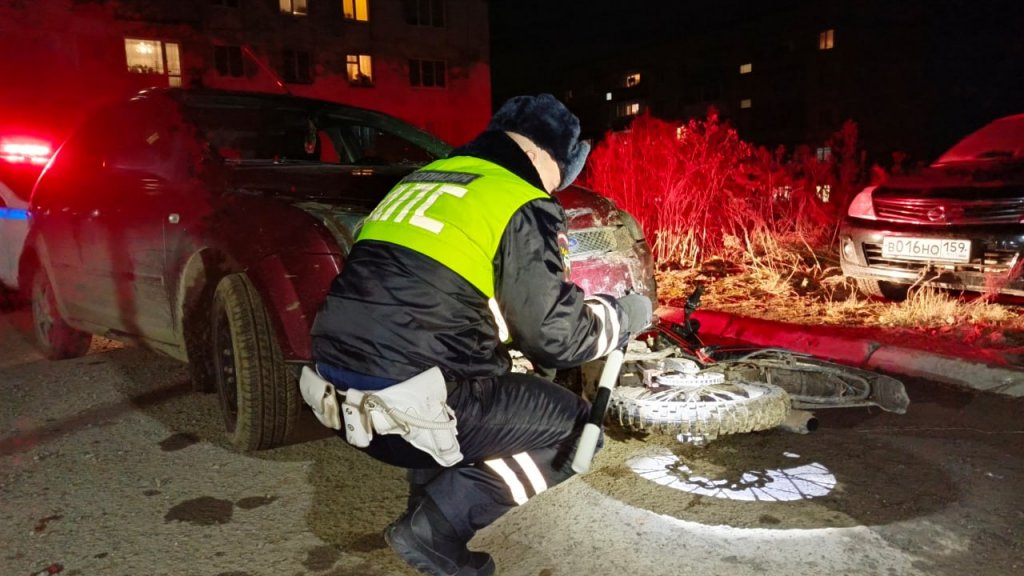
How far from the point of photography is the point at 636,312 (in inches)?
90.6

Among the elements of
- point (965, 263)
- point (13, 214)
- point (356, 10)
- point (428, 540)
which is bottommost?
point (428, 540)

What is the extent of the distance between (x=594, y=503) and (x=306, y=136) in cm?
296

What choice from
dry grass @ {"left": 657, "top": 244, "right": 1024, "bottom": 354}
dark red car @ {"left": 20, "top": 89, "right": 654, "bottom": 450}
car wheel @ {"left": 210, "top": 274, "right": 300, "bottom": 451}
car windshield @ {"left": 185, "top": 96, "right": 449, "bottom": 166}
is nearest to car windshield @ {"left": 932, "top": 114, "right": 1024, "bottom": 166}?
dry grass @ {"left": 657, "top": 244, "right": 1024, "bottom": 354}

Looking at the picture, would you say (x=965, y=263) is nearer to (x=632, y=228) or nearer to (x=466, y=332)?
(x=632, y=228)

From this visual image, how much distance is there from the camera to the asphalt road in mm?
2385

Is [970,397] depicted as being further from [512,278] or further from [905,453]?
[512,278]

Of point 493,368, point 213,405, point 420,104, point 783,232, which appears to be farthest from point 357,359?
point 420,104

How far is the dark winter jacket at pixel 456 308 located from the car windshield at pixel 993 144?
17.0ft

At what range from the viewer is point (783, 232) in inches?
344

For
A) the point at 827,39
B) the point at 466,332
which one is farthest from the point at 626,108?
the point at 466,332

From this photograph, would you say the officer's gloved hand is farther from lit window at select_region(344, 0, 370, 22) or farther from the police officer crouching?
lit window at select_region(344, 0, 370, 22)

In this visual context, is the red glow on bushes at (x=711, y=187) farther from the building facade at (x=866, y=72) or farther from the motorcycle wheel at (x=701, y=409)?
the building facade at (x=866, y=72)

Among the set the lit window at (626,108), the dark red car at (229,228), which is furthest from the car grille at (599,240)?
the lit window at (626,108)

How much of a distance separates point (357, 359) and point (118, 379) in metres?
3.36
